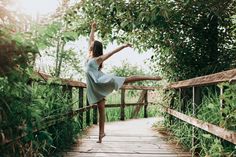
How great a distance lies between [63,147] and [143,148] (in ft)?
3.42

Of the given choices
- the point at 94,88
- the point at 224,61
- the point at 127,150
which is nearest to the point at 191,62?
the point at 224,61

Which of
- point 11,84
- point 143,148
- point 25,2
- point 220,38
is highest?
point 220,38

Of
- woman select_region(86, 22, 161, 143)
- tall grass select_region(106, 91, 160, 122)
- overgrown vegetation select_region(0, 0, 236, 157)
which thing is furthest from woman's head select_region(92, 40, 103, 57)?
tall grass select_region(106, 91, 160, 122)

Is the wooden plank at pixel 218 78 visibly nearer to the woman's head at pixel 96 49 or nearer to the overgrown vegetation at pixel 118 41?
the overgrown vegetation at pixel 118 41

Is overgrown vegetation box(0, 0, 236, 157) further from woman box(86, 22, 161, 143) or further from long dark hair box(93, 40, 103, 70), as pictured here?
long dark hair box(93, 40, 103, 70)

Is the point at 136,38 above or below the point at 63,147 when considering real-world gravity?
above

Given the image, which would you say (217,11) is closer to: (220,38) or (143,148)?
(220,38)

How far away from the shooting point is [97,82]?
609cm

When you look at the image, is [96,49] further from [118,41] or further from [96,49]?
[118,41]

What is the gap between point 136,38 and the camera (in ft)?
29.9

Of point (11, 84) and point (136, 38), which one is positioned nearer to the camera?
point (11, 84)

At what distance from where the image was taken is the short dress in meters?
6.05

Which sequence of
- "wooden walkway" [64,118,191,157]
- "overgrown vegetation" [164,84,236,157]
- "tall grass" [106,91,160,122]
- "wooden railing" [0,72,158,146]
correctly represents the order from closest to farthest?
"overgrown vegetation" [164,84,236,157]
"wooden railing" [0,72,158,146]
"wooden walkway" [64,118,191,157]
"tall grass" [106,91,160,122]

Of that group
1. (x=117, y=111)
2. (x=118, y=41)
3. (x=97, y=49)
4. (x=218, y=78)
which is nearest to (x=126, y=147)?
(x=97, y=49)
